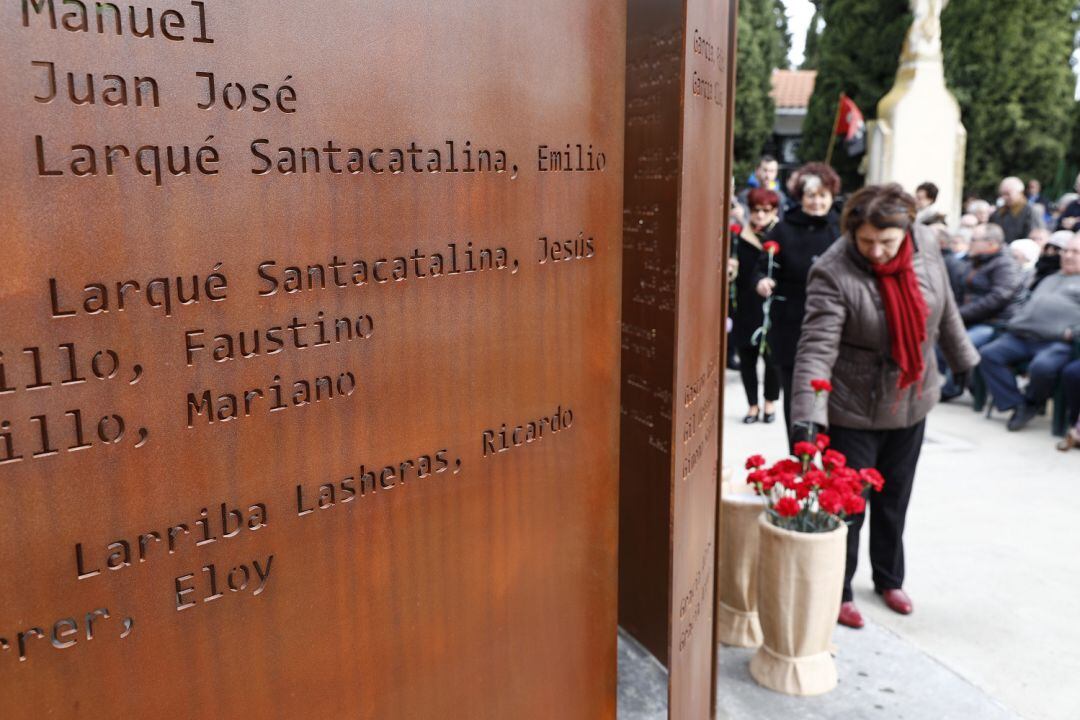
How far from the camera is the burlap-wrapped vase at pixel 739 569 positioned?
3832 millimetres

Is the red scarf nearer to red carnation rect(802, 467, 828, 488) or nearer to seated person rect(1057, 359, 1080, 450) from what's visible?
red carnation rect(802, 467, 828, 488)

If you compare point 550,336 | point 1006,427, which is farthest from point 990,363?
point 550,336

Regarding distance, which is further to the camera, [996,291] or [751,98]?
[751,98]

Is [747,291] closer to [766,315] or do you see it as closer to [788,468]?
[766,315]

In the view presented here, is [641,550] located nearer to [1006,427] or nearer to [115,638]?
[115,638]

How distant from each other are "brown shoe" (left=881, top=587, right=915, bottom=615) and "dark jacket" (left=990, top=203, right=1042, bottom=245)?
8346 mm

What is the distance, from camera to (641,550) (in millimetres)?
3109

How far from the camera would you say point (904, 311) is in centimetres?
383

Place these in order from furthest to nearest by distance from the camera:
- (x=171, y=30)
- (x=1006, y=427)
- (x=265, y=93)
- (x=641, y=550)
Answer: (x=1006, y=427) → (x=641, y=550) → (x=265, y=93) → (x=171, y=30)

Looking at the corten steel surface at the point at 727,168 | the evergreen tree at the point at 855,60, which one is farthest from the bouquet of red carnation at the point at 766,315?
the evergreen tree at the point at 855,60

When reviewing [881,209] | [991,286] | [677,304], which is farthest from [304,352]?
[991,286]

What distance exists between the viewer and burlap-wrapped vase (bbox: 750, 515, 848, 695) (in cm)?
342

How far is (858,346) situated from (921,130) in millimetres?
16232

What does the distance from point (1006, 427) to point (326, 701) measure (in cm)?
753
